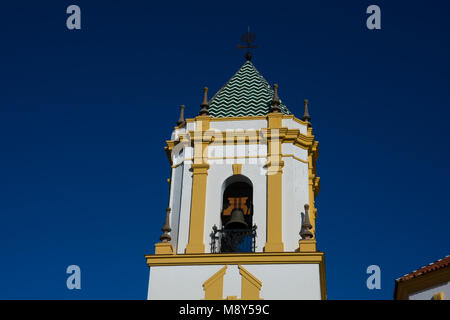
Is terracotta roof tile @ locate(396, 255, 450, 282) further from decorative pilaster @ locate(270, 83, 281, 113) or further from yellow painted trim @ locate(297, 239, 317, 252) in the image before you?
decorative pilaster @ locate(270, 83, 281, 113)

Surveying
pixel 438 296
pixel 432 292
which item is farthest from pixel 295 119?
pixel 438 296

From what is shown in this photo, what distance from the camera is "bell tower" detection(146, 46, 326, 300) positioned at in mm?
17344

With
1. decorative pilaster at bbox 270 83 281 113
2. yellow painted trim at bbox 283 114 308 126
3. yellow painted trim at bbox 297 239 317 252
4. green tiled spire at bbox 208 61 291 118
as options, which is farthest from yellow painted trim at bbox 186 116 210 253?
yellow painted trim at bbox 297 239 317 252

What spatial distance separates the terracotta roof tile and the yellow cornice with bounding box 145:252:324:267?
198 centimetres

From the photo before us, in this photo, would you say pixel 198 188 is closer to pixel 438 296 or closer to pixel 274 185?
pixel 274 185

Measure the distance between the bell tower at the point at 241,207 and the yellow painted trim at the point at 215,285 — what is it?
0.02 m

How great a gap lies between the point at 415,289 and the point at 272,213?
379cm

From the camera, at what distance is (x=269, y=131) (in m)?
19.7

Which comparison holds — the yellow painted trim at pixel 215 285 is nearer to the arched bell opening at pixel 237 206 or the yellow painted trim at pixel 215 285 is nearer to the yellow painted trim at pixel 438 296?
the arched bell opening at pixel 237 206

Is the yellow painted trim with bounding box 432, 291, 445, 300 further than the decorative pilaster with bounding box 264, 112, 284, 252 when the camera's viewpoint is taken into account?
No

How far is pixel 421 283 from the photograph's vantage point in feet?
55.9
